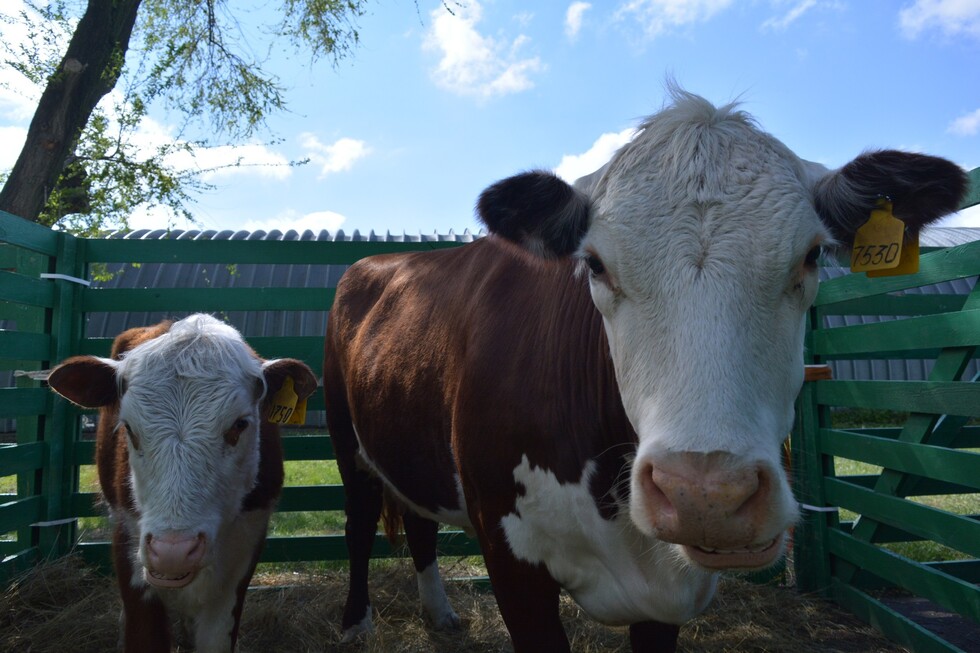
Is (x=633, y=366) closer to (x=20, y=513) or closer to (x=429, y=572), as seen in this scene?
(x=429, y=572)

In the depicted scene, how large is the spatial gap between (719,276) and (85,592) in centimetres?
465

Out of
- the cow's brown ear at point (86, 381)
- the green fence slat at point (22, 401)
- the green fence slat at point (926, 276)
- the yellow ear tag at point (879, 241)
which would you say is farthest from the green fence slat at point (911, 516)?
the green fence slat at point (22, 401)

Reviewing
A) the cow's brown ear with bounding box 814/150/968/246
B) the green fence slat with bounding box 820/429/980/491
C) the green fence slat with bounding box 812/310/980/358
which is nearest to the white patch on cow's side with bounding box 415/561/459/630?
the green fence slat with bounding box 820/429/980/491

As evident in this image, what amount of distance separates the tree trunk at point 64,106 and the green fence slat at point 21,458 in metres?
3.13

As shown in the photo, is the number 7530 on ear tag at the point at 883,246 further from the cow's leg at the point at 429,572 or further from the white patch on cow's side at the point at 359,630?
the white patch on cow's side at the point at 359,630

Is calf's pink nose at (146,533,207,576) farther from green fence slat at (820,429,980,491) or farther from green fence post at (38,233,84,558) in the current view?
green fence slat at (820,429,980,491)

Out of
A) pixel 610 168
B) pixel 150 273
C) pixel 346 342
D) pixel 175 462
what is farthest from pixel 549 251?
pixel 150 273

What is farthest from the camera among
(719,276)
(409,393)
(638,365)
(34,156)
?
(34,156)

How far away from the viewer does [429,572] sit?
15.7 ft

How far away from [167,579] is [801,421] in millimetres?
4231

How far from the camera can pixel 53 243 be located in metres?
5.11

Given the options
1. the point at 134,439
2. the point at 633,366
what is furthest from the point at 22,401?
the point at 633,366

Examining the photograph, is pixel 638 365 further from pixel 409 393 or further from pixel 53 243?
pixel 53 243

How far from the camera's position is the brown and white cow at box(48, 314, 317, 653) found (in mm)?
3119
